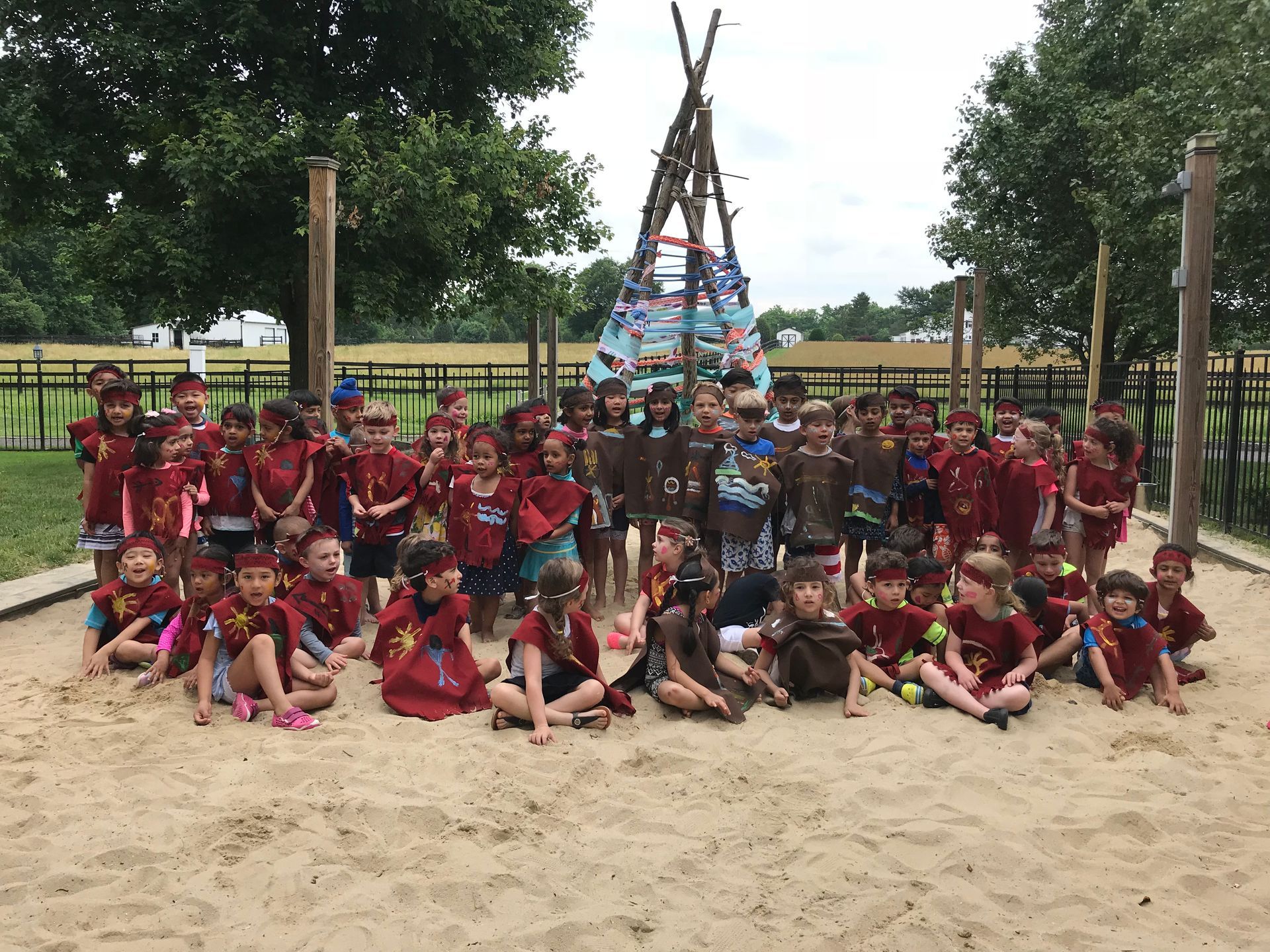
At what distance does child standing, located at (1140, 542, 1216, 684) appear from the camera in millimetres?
5195

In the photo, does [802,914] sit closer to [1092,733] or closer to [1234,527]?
[1092,733]

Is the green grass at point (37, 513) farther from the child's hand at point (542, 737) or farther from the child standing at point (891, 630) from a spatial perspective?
the child standing at point (891, 630)

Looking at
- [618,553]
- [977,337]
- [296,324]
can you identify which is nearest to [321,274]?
[618,553]

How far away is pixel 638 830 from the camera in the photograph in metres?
3.62

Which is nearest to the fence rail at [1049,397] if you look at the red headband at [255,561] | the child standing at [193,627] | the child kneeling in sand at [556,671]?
the child standing at [193,627]

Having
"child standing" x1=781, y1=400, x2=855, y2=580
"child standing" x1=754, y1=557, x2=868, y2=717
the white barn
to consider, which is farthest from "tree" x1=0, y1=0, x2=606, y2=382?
the white barn

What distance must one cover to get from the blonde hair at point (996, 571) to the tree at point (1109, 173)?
299 inches

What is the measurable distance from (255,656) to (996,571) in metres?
3.67

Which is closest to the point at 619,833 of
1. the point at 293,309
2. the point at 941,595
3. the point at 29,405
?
the point at 941,595

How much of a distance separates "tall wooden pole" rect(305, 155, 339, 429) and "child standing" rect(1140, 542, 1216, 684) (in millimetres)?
5753

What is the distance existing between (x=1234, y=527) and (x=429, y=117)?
10.3 metres

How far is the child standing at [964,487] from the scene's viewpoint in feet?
20.9

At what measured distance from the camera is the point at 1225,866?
11.1 feet

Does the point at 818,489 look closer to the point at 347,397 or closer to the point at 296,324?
the point at 347,397
